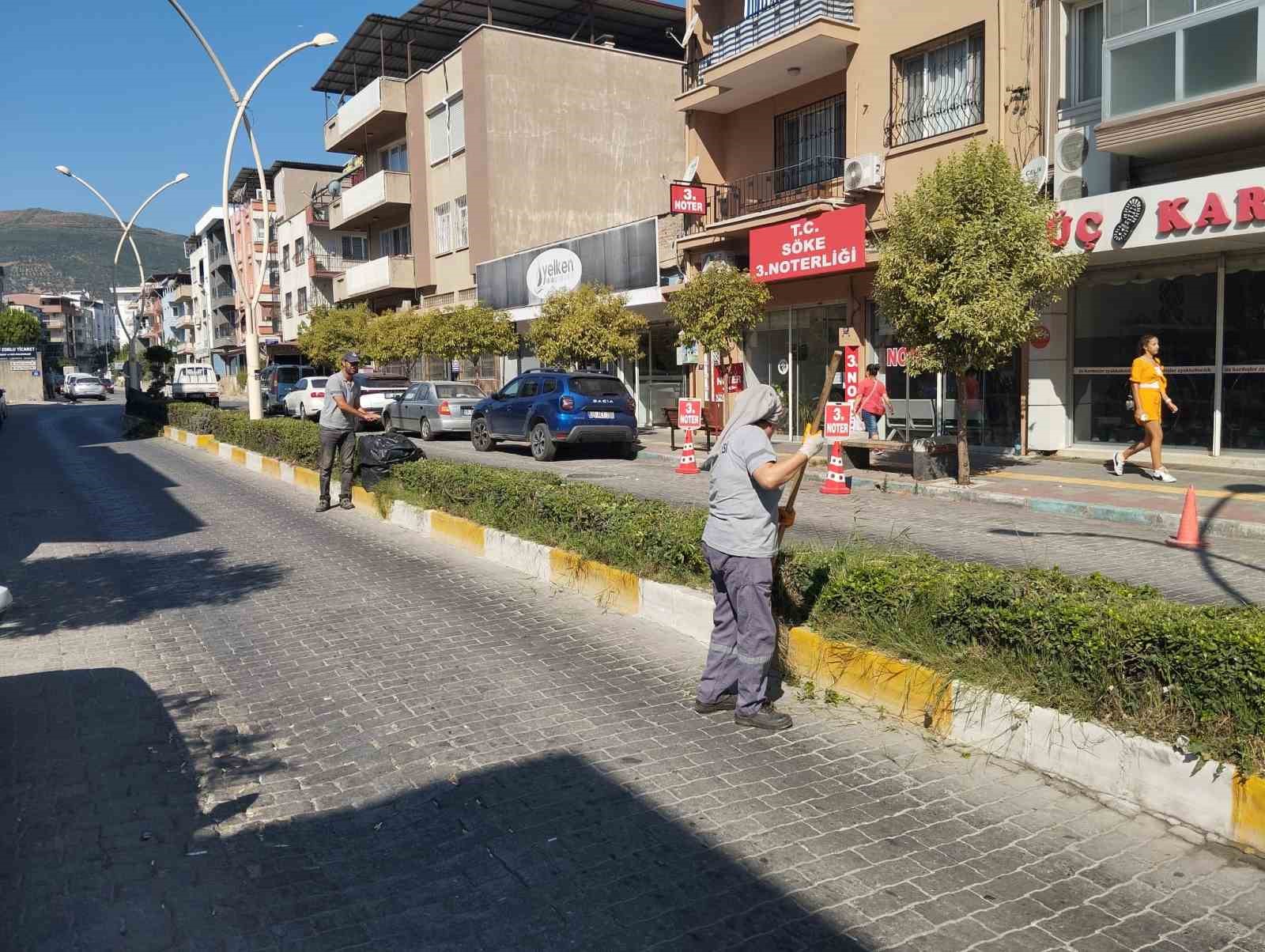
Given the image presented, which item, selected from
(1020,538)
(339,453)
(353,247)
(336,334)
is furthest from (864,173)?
(353,247)

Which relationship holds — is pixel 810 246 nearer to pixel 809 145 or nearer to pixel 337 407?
pixel 809 145

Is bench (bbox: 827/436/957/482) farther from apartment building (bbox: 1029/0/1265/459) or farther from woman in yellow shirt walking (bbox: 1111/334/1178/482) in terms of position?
apartment building (bbox: 1029/0/1265/459)

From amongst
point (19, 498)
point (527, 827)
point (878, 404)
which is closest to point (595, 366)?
point (878, 404)

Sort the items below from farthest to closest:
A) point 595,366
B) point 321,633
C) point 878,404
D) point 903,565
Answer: point 595,366 < point 878,404 < point 321,633 < point 903,565

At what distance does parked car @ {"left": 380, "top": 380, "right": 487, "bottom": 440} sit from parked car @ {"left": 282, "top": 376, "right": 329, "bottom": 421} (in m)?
5.74

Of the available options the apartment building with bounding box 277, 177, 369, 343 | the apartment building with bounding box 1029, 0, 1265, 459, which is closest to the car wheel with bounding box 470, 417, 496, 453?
the apartment building with bounding box 1029, 0, 1265, 459

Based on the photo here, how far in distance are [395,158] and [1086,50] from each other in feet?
103

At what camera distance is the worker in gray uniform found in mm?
4852

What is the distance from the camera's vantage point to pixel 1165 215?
43.4ft

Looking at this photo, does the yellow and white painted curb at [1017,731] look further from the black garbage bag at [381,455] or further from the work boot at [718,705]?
the black garbage bag at [381,455]

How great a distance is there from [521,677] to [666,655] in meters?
1.02

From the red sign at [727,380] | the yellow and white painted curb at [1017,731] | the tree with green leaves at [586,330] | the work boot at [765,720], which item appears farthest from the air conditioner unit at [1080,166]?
the work boot at [765,720]

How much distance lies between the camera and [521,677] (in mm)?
5762

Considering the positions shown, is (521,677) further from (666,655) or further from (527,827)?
(527,827)
